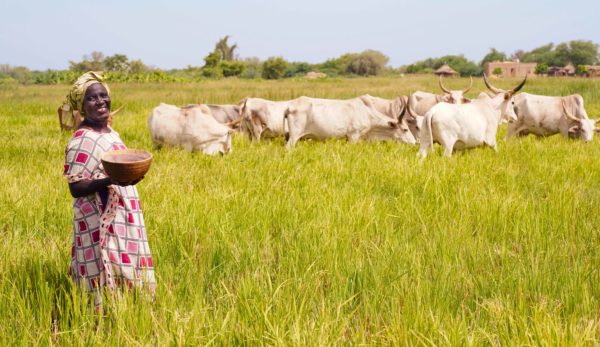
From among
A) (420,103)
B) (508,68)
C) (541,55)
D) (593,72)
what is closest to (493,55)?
(541,55)

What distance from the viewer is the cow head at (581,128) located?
896 centimetres

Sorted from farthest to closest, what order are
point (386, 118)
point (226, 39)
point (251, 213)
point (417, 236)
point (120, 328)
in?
point (226, 39), point (386, 118), point (251, 213), point (417, 236), point (120, 328)

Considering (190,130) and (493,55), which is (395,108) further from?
(493,55)

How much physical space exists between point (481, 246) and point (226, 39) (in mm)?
65722

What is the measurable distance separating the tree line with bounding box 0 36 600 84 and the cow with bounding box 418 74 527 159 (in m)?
31.4

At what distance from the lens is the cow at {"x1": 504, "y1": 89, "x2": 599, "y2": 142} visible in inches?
367

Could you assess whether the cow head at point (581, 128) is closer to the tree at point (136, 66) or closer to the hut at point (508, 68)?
the tree at point (136, 66)

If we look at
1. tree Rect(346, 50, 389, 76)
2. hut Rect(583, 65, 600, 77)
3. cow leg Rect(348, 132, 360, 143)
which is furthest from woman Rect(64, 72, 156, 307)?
tree Rect(346, 50, 389, 76)

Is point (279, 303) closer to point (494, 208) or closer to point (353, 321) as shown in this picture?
point (353, 321)

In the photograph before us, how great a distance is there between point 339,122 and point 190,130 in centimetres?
277

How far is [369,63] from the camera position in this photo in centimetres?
7000

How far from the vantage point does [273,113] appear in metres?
9.48

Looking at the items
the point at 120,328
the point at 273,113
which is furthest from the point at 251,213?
the point at 273,113

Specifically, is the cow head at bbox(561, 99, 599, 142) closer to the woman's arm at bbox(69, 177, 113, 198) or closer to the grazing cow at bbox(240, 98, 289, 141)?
the grazing cow at bbox(240, 98, 289, 141)
